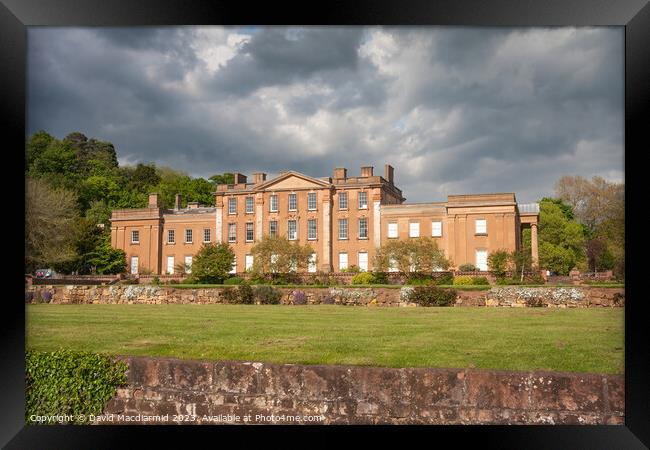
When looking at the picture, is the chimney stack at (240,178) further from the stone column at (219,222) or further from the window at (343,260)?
the window at (343,260)

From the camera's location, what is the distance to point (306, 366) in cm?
449

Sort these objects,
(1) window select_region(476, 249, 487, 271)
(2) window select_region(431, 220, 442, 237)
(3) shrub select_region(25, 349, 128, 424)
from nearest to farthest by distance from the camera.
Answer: (3) shrub select_region(25, 349, 128, 424) → (1) window select_region(476, 249, 487, 271) → (2) window select_region(431, 220, 442, 237)

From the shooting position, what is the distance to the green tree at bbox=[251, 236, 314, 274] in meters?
23.7

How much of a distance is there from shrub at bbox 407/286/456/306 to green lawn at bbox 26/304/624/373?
280cm

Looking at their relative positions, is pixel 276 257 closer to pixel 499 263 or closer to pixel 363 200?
pixel 363 200

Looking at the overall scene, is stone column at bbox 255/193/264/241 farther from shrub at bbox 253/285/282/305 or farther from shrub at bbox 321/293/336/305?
shrub at bbox 321/293/336/305

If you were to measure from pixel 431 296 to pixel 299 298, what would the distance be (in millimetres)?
3253

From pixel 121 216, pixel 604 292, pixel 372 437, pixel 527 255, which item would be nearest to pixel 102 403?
pixel 372 437

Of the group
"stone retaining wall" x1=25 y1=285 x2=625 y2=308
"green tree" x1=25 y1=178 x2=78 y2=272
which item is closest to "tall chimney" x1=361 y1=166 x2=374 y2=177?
"stone retaining wall" x1=25 y1=285 x2=625 y2=308

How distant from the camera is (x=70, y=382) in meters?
4.88

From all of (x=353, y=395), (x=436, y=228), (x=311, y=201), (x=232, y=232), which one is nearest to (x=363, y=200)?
(x=311, y=201)

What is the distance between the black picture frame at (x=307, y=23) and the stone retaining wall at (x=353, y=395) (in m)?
0.18

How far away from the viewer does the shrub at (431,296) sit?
13.4m
